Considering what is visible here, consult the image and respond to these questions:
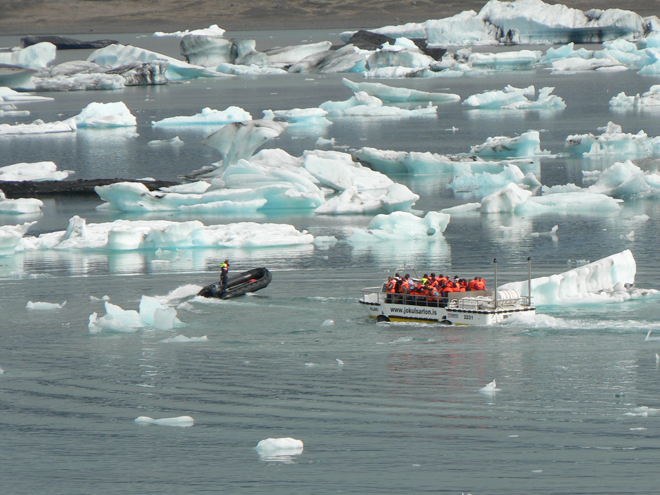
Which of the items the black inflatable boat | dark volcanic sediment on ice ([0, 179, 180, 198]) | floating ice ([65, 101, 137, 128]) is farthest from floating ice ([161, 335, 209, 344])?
floating ice ([65, 101, 137, 128])

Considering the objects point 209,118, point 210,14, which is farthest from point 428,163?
point 210,14

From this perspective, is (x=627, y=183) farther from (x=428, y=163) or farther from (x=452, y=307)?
(x=452, y=307)

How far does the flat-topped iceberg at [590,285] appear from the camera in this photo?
59.9 ft

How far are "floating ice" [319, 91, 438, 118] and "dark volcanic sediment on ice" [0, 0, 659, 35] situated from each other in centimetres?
5983

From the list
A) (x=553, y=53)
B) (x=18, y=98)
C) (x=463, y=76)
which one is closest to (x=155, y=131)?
(x=18, y=98)

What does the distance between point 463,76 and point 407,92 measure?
20.8 metres

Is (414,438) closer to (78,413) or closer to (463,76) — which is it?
(78,413)

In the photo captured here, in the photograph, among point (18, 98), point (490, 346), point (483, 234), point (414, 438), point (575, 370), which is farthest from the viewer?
point (18, 98)

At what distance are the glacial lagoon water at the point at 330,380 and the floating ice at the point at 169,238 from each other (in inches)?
18.1

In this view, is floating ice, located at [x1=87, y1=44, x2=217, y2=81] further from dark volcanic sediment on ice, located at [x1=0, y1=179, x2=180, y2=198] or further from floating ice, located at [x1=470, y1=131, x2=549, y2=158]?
floating ice, located at [x1=470, y1=131, x2=549, y2=158]

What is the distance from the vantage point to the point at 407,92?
54469 mm

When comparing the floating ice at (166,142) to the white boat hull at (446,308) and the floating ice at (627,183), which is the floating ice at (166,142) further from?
the white boat hull at (446,308)

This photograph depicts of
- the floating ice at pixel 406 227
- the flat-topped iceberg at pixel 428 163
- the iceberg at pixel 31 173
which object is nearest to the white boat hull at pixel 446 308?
the floating ice at pixel 406 227

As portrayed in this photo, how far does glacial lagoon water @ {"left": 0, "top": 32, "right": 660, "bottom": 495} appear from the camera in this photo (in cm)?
1122
